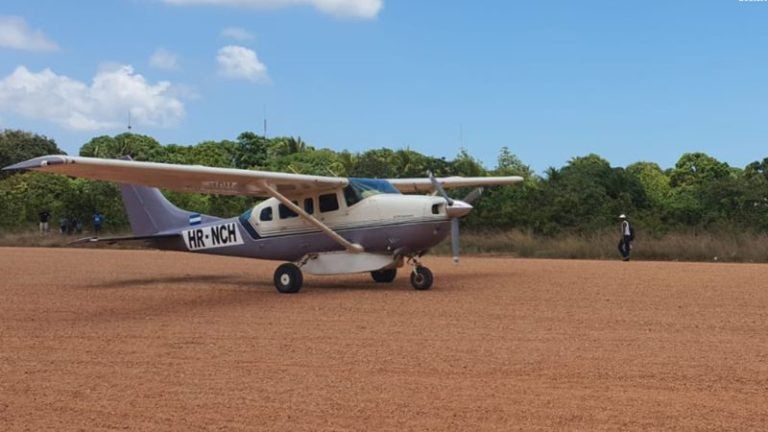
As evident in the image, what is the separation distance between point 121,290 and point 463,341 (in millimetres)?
9829

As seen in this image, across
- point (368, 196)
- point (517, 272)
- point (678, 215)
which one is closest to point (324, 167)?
A: point (678, 215)

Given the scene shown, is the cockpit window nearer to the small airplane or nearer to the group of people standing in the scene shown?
the small airplane

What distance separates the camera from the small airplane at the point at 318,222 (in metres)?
15.5

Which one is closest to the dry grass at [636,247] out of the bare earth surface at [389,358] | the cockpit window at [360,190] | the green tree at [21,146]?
the bare earth surface at [389,358]

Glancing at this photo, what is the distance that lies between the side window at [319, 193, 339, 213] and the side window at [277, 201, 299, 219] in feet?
2.03

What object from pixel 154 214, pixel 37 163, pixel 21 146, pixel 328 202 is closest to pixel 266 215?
pixel 328 202

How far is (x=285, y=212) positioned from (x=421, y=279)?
128 inches

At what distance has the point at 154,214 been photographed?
1934cm

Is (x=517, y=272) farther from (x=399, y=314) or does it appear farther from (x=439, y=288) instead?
(x=399, y=314)

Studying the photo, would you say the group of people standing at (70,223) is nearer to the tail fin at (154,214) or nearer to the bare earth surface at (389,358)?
the tail fin at (154,214)

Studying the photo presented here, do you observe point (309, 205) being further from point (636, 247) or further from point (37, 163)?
point (636, 247)

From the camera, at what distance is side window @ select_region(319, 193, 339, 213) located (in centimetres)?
1675

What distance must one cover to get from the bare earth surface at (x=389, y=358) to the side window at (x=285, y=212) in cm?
155

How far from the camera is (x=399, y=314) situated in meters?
12.3
